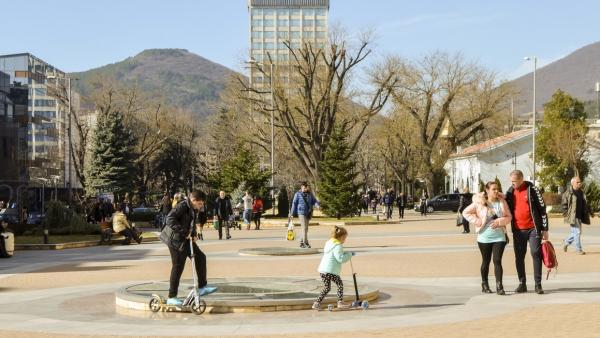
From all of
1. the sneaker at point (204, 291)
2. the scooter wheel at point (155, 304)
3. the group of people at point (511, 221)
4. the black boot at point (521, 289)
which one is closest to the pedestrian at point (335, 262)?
the sneaker at point (204, 291)

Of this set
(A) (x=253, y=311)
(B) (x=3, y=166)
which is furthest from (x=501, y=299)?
(B) (x=3, y=166)

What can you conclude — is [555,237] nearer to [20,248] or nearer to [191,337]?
[20,248]

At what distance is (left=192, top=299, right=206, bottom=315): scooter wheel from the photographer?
1209 centimetres

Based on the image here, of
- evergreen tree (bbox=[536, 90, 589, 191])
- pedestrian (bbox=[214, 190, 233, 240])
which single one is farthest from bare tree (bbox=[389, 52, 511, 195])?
pedestrian (bbox=[214, 190, 233, 240])

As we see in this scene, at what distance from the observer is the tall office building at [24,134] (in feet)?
242

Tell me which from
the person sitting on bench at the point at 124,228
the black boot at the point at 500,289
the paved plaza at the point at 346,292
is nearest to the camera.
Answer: the paved plaza at the point at 346,292

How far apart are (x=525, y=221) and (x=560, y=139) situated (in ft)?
192

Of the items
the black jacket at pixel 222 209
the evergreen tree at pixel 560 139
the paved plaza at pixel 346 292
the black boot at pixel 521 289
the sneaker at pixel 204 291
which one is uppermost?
the evergreen tree at pixel 560 139

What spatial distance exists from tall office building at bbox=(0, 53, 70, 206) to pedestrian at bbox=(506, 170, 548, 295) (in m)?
51.3

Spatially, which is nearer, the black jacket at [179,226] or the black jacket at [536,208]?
the black jacket at [179,226]

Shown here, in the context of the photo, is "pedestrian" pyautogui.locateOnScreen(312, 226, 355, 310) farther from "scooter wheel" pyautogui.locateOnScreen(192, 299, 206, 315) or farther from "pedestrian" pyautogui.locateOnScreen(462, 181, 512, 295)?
"pedestrian" pyautogui.locateOnScreen(462, 181, 512, 295)

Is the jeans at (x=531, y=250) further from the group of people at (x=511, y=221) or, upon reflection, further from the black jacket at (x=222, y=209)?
the black jacket at (x=222, y=209)

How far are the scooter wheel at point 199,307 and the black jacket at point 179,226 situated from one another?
2.51 ft

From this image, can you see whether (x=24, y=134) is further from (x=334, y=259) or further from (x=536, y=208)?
(x=334, y=259)
